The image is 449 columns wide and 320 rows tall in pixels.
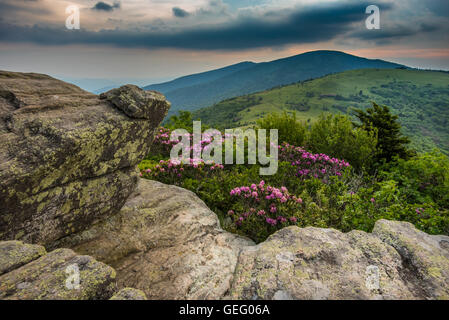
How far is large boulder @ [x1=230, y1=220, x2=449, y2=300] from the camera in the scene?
2945 mm

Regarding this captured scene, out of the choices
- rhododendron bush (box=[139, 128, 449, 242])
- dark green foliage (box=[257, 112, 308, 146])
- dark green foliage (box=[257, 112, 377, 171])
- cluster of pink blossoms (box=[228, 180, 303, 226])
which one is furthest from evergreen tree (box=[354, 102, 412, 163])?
cluster of pink blossoms (box=[228, 180, 303, 226])

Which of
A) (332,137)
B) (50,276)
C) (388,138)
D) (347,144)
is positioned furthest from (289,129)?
(50,276)

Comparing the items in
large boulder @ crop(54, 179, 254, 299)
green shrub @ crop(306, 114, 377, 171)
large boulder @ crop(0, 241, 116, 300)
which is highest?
green shrub @ crop(306, 114, 377, 171)

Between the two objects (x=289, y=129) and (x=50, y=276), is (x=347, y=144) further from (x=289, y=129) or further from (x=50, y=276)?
(x=50, y=276)

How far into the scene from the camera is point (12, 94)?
4.16 metres

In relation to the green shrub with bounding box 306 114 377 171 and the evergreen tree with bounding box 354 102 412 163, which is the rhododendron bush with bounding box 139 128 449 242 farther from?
the evergreen tree with bounding box 354 102 412 163

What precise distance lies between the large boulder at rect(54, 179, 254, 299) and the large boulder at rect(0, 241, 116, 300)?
2.91 feet

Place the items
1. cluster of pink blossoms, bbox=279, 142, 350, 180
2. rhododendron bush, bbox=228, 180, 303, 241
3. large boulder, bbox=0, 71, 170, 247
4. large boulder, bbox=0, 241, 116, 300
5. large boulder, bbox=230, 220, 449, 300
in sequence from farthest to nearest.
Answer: cluster of pink blossoms, bbox=279, 142, 350, 180 → rhododendron bush, bbox=228, 180, 303, 241 → large boulder, bbox=0, 71, 170, 247 → large boulder, bbox=230, 220, 449, 300 → large boulder, bbox=0, 241, 116, 300

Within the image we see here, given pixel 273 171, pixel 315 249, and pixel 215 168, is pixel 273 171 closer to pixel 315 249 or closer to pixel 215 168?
pixel 215 168

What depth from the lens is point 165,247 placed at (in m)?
4.22

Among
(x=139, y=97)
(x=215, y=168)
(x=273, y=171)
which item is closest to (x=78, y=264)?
(x=139, y=97)
